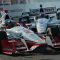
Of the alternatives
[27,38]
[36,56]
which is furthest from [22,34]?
[36,56]

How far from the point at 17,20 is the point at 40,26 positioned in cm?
161

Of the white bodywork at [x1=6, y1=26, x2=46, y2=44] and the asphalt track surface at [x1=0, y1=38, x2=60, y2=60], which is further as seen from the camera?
the white bodywork at [x1=6, y1=26, x2=46, y2=44]

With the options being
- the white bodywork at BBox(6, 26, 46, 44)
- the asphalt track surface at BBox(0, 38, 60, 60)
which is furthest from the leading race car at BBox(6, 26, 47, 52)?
the asphalt track surface at BBox(0, 38, 60, 60)

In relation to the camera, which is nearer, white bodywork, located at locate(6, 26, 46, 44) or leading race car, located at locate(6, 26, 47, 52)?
leading race car, located at locate(6, 26, 47, 52)

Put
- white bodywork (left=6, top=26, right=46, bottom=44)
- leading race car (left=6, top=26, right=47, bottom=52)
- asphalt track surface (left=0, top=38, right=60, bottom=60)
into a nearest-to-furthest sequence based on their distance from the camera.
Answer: asphalt track surface (left=0, top=38, right=60, bottom=60) < leading race car (left=6, top=26, right=47, bottom=52) < white bodywork (left=6, top=26, right=46, bottom=44)

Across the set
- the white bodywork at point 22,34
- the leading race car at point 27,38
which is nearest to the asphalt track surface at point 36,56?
the leading race car at point 27,38

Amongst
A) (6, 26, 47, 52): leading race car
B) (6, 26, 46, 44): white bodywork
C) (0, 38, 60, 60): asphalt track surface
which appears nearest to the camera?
(0, 38, 60, 60): asphalt track surface

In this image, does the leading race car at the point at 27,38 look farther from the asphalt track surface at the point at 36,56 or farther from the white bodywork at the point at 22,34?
the asphalt track surface at the point at 36,56

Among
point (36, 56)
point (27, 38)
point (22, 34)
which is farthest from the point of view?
point (22, 34)

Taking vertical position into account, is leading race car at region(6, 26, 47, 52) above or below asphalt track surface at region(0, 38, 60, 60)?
above

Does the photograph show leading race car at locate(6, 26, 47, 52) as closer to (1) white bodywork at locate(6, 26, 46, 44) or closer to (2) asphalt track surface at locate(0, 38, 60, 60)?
(1) white bodywork at locate(6, 26, 46, 44)

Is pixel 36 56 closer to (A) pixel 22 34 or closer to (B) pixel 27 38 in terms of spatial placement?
(B) pixel 27 38

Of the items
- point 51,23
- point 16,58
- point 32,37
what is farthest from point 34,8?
point 16,58

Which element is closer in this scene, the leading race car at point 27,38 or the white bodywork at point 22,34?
the leading race car at point 27,38
